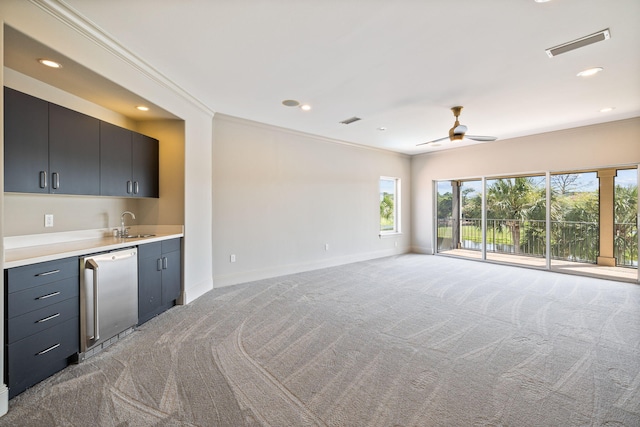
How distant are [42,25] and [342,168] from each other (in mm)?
5115

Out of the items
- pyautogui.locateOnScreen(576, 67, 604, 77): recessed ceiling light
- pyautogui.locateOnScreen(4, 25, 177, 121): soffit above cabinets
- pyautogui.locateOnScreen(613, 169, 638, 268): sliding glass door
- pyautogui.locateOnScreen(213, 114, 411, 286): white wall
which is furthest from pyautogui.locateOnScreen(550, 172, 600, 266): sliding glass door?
pyautogui.locateOnScreen(4, 25, 177, 121): soffit above cabinets

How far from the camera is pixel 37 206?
8.91ft

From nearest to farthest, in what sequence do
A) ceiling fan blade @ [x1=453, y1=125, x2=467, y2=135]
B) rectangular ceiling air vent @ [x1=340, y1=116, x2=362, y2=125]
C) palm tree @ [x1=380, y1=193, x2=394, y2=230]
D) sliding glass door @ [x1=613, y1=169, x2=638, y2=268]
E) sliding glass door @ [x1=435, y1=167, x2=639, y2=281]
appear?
1. ceiling fan blade @ [x1=453, y1=125, x2=467, y2=135]
2. rectangular ceiling air vent @ [x1=340, y1=116, x2=362, y2=125]
3. sliding glass door @ [x1=613, y1=169, x2=638, y2=268]
4. sliding glass door @ [x1=435, y1=167, x2=639, y2=281]
5. palm tree @ [x1=380, y1=193, x2=394, y2=230]

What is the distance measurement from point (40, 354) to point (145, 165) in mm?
2241

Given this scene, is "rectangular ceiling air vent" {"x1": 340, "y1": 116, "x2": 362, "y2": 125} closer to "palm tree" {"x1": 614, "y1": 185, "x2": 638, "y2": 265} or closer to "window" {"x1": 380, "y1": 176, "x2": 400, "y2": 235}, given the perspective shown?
"window" {"x1": 380, "y1": 176, "x2": 400, "y2": 235}

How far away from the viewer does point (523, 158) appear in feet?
20.1

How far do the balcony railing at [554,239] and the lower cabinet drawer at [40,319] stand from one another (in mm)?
7689

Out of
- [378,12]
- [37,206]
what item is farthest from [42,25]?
[378,12]

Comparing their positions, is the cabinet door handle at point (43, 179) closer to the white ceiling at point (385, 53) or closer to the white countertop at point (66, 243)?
the white countertop at point (66, 243)

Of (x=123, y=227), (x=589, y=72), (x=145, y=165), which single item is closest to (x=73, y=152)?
(x=145, y=165)

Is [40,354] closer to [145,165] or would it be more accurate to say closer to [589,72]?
[145,165]

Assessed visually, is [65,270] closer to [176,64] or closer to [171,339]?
[171,339]

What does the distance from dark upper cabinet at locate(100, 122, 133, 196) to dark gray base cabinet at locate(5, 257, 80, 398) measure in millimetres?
1057

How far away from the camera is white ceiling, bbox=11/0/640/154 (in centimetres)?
221
